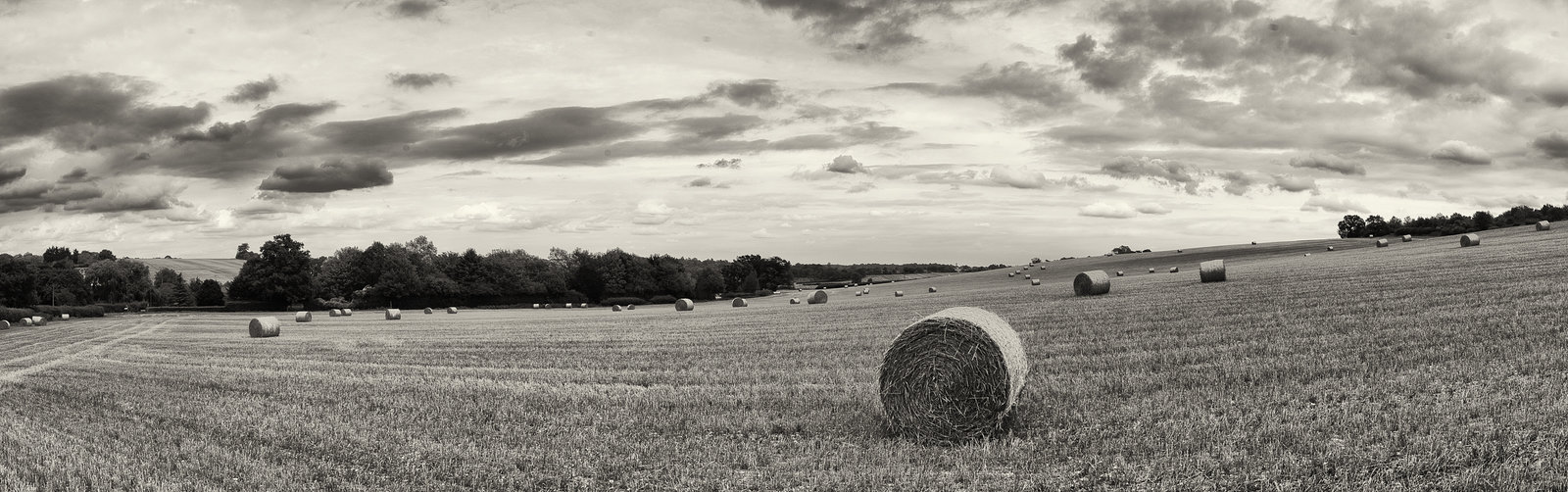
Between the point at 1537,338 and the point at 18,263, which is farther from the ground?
the point at 18,263

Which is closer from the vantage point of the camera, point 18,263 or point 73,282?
point 18,263

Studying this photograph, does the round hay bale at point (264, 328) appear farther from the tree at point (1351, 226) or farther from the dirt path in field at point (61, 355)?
the tree at point (1351, 226)

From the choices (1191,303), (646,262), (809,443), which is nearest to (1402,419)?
(809,443)

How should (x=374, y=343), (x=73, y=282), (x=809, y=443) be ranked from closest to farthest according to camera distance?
(x=809, y=443) → (x=374, y=343) → (x=73, y=282)

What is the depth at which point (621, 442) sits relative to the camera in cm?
981

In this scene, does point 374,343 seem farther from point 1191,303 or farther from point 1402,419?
point 1402,419

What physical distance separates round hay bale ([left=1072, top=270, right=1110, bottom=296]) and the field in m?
10.3

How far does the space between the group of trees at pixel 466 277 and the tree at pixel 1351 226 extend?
215 feet

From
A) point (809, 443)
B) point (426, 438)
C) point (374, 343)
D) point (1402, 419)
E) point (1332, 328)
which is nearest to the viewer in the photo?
point (1402, 419)

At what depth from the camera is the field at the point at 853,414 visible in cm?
803

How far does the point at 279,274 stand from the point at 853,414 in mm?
89637

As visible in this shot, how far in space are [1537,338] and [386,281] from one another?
9314cm

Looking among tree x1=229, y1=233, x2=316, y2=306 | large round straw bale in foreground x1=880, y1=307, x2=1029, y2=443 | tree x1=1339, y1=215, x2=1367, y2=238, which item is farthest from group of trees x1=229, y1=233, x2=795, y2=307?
large round straw bale in foreground x1=880, y1=307, x2=1029, y2=443

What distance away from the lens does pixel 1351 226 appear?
104 m
